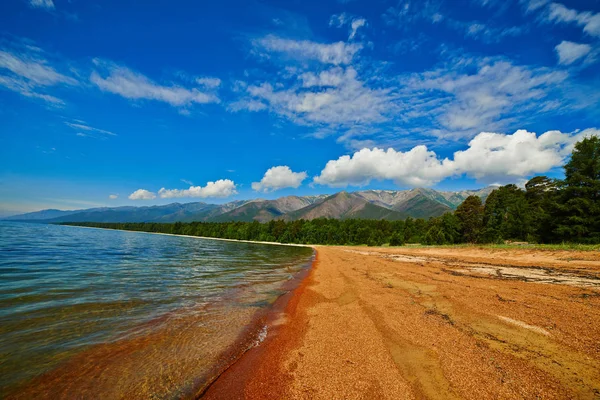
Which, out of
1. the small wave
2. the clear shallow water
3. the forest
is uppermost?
the forest

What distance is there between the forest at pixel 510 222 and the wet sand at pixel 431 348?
1613 inches

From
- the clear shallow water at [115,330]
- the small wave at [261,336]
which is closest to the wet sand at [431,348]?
the small wave at [261,336]

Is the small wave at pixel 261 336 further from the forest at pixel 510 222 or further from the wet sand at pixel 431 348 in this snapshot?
the forest at pixel 510 222

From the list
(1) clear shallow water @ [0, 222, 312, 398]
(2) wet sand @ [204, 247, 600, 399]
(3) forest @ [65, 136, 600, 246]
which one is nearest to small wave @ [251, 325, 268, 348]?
(2) wet sand @ [204, 247, 600, 399]

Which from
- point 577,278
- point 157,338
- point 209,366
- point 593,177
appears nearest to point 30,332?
point 157,338

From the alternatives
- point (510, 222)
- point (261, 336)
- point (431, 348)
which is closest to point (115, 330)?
point (261, 336)

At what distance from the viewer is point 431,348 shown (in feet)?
30.1

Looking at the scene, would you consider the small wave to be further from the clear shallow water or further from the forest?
the forest

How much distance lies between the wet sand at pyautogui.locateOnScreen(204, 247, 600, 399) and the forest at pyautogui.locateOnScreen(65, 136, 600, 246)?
4098 cm

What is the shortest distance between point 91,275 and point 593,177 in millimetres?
76270

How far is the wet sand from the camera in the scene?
689cm

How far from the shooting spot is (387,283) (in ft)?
71.7

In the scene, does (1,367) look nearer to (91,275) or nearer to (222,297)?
(222,297)

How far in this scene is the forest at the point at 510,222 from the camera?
44594 mm
